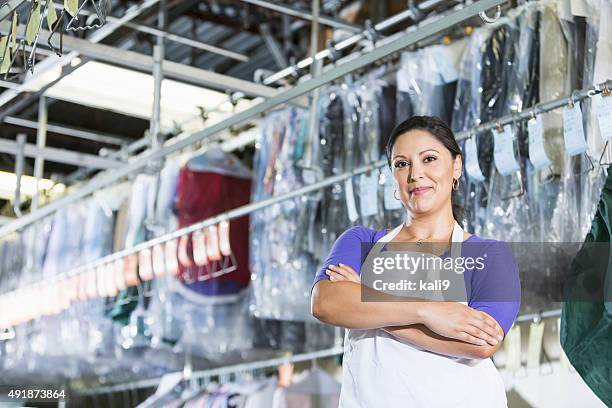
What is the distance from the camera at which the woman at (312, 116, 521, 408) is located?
2.15m

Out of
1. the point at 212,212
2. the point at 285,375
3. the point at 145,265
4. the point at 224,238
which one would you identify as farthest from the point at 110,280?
the point at 285,375

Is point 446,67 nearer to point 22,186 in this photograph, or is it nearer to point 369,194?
point 369,194

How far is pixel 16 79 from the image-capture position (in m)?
3.44

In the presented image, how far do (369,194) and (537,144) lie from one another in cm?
78

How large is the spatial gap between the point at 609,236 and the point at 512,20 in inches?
40.3

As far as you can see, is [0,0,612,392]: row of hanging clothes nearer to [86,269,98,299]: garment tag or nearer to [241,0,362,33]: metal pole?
[86,269,98,299]: garment tag

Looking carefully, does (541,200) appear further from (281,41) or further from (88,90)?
(281,41)

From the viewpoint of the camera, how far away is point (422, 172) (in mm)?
2328

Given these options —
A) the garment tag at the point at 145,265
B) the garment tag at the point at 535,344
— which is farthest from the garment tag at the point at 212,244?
the garment tag at the point at 535,344

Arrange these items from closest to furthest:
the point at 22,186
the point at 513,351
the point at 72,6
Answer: the point at 72,6, the point at 513,351, the point at 22,186

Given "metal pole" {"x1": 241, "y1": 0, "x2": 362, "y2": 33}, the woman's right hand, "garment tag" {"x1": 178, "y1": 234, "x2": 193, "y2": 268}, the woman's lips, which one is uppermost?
"metal pole" {"x1": 241, "y1": 0, "x2": 362, "y2": 33}

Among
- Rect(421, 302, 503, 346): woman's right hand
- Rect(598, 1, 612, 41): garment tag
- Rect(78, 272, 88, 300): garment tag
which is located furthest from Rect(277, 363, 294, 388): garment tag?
Rect(421, 302, 503, 346): woman's right hand

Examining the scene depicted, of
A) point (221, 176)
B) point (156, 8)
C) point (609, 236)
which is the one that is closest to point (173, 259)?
point (221, 176)

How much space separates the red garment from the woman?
2.69 meters
